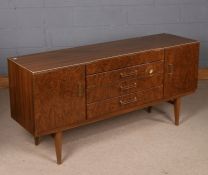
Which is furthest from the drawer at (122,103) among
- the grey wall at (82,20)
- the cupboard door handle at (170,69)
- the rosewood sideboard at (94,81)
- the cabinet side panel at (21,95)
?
the grey wall at (82,20)

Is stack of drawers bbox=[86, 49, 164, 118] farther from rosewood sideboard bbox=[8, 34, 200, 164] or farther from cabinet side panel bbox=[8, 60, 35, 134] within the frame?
cabinet side panel bbox=[8, 60, 35, 134]

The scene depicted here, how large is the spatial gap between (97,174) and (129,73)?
2.08 ft

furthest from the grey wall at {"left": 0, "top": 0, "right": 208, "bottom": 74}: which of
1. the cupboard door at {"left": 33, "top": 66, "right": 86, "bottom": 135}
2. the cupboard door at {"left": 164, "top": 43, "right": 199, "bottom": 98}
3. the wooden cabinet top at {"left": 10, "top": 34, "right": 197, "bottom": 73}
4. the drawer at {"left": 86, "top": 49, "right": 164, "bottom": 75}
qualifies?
the cupboard door at {"left": 33, "top": 66, "right": 86, "bottom": 135}

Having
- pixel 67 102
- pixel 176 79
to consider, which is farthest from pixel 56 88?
pixel 176 79

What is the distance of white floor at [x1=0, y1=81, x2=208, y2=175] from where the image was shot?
94.3 inches

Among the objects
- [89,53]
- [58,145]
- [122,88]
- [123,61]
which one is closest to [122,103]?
[122,88]

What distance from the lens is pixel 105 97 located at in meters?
2.47

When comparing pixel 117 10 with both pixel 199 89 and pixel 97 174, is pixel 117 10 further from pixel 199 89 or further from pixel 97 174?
pixel 97 174

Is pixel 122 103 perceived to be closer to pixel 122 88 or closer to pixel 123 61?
pixel 122 88

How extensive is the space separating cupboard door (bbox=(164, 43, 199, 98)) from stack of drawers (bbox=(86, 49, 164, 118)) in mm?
59

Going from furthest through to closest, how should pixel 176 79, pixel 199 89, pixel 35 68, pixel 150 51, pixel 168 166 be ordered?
pixel 199 89, pixel 176 79, pixel 150 51, pixel 168 166, pixel 35 68

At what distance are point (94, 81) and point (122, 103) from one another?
0.92 feet

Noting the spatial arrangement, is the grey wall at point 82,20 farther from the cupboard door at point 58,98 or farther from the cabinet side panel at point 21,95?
the cupboard door at point 58,98

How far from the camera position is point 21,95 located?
2340mm
